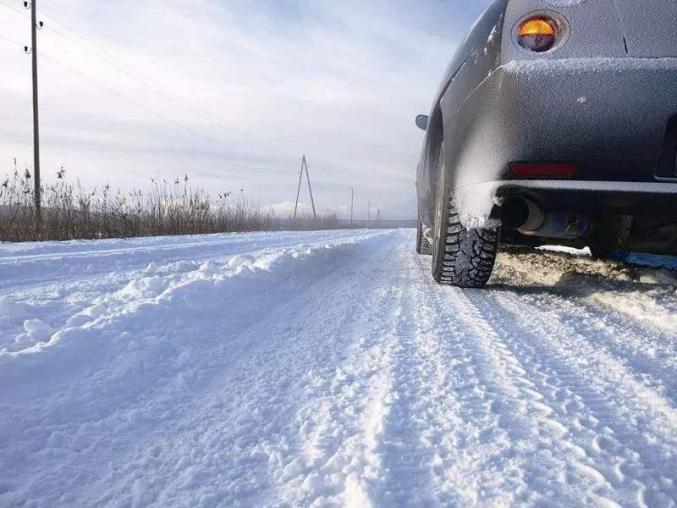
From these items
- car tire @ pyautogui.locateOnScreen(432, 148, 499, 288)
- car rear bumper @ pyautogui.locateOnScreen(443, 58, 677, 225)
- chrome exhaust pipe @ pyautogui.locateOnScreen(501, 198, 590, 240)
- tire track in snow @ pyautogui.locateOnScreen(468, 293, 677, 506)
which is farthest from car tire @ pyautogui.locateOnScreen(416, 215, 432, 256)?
tire track in snow @ pyautogui.locateOnScreen(468, 293, 677, 506)

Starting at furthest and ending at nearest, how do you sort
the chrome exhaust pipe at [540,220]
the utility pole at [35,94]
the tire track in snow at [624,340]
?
the utility pole at [35,94] < the chrome exhaust pipe at [540,220] < the tire track in snow at [624,340]

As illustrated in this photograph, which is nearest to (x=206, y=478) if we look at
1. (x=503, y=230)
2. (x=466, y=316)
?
(x=466, y=316)

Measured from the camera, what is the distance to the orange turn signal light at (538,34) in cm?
193

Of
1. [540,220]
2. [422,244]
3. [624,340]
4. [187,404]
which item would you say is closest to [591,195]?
[540,220]

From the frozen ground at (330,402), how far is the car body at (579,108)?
2.00ft

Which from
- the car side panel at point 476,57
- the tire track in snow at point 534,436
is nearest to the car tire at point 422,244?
the car side panel at point 476,57

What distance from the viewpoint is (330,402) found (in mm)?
1258

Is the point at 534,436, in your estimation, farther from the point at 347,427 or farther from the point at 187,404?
the point at 187,404

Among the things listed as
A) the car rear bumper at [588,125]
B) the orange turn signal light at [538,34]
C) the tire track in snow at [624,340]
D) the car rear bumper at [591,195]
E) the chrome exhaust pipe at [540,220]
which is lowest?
the tire track in snow at [624,340]

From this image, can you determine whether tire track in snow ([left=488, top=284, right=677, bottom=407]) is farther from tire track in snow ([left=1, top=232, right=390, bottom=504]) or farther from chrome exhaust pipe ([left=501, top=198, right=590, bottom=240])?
tire track in snow ([left=1, top=232, right=390, bottom=504])

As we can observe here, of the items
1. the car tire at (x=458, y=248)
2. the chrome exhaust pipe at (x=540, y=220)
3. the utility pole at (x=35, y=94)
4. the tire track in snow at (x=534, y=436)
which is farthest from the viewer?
the utility pole at (x=35, y=94)

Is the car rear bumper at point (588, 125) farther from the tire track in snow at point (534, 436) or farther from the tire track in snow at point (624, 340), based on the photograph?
the tire track in snow at point (534, 436)

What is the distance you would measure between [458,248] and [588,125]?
1056 millimetres

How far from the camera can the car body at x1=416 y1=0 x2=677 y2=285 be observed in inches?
71.8
